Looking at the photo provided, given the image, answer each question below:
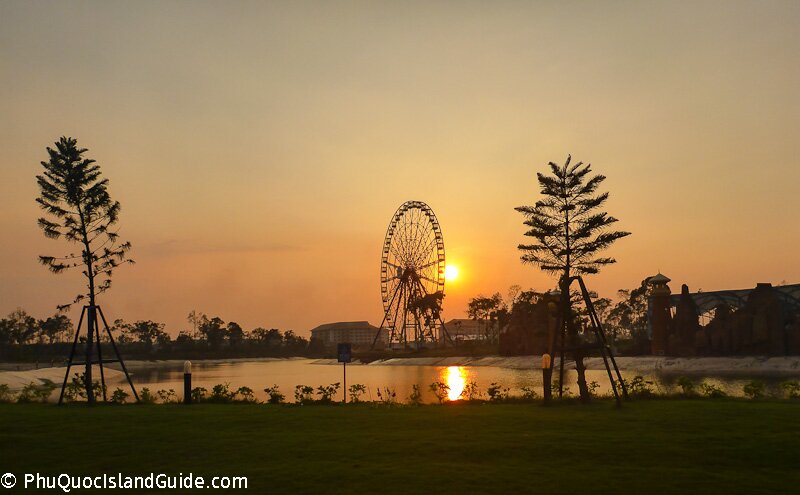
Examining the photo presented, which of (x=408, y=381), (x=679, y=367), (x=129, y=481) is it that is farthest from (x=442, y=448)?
(x=679, y=367)

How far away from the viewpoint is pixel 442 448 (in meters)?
14.0

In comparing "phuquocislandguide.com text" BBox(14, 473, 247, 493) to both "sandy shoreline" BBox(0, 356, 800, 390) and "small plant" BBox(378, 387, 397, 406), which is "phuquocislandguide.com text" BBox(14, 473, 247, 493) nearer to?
"small plant" BBox(378, 387, 397, 406)

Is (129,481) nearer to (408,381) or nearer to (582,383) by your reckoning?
(582,383)

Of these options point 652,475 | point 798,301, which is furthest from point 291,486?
point 798,301

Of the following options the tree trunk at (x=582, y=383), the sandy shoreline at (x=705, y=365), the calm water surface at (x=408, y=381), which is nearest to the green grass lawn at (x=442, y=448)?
the tree trunk at (x=582, y=383)

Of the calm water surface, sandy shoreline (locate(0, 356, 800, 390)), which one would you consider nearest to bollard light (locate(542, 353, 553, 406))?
the calm water surface

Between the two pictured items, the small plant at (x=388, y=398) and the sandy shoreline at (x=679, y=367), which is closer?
the small plant at (x=388, y=398)

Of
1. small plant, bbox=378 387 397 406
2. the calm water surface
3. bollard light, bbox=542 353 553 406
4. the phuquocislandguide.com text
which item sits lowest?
the calm water surface

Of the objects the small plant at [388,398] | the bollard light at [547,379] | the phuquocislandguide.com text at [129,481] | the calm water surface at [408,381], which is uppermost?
the bollard light at [547,379]

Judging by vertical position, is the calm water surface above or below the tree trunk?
below

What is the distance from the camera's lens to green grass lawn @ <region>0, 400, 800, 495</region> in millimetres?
11000

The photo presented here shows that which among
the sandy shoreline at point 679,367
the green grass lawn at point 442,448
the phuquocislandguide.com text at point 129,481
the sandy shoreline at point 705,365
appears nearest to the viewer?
the green grass lawn at point 442,448

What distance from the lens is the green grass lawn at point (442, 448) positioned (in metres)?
11.0

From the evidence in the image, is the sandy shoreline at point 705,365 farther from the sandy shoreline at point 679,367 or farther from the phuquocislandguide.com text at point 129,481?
the phuquocislandguide.com text at point 129,481
